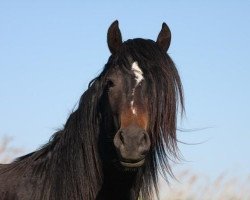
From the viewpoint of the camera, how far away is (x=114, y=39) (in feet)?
16.5

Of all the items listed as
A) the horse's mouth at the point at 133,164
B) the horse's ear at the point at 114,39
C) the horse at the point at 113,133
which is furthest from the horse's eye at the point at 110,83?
the horse's mouth at the point at 133,164

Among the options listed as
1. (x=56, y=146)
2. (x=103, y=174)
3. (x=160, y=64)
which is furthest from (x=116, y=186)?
(x=160, y=64)

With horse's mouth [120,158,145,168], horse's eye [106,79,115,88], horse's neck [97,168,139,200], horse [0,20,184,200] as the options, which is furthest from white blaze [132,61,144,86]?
horse's neck [97,168,139,200]

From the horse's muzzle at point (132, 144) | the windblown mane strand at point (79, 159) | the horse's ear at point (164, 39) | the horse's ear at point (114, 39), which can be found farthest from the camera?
the horse's ear at point (164, 39)

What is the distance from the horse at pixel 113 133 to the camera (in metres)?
4.54

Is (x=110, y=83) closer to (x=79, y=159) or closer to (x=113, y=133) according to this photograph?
(x=113, y=133)

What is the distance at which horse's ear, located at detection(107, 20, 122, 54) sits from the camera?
16.4 ft

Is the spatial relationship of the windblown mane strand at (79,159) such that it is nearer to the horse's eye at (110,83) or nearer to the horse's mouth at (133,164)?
the horse's eye at (110,83)

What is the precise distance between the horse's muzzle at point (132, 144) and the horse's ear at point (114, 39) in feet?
3.26

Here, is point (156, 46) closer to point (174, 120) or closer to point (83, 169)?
point (174, 120)

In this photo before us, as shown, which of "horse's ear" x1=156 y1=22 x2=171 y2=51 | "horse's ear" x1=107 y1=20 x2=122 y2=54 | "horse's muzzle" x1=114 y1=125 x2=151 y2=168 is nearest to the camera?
"horse's muzzle" x1=114 y1=125 x2=151 y2=168

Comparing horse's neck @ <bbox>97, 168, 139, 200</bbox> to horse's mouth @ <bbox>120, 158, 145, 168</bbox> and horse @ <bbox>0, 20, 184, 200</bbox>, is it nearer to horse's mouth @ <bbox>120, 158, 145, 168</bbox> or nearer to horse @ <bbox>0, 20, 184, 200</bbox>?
horse @ <bbox>0, 20, 184, 200</bbox>

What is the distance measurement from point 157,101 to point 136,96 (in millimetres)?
202

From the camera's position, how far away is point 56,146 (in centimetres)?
504
